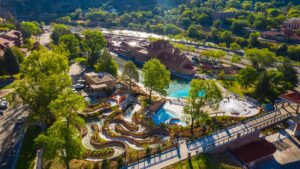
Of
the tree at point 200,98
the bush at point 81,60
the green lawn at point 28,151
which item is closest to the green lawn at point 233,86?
the tree at point 200,98

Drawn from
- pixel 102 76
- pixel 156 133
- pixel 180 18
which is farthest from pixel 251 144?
pixel 180 18

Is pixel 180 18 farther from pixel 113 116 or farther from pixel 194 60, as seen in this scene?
pixel 113 116

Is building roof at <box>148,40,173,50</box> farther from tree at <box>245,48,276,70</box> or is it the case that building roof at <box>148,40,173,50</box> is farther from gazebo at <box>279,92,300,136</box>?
gazebo at <box>279,92,300,136</box>

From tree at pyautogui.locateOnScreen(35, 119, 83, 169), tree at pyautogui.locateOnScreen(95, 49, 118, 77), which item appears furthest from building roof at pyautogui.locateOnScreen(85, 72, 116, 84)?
tree at pyautogui.locateOnScreen(35, 119, 83, 169)

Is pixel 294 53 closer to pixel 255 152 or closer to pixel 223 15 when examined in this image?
pixel 223 15

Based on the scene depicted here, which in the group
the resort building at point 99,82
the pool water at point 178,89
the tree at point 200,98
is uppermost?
the tree at point 200,98

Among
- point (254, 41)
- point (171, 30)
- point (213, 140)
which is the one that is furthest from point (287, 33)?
point (213, 140)

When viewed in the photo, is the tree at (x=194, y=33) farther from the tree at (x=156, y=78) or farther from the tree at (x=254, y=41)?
the tree at (x=156, y=78)
